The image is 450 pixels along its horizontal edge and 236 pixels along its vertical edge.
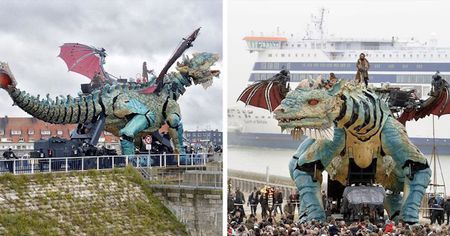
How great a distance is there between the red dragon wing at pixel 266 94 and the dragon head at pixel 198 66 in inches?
257

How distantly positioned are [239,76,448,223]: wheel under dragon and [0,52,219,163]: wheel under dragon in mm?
6548

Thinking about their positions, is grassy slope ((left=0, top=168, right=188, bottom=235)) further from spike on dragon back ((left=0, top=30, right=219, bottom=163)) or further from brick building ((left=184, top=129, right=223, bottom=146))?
brick building ((left=184, top=129, right=223, bottom=146))

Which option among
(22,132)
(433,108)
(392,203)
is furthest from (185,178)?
(22,132)

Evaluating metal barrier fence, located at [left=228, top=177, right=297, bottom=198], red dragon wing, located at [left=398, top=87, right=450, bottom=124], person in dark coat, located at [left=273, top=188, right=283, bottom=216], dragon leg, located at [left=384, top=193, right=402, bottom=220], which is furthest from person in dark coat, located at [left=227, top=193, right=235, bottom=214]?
metal barrier fence, located at [left=228, top=177, right=297, bottom=198]

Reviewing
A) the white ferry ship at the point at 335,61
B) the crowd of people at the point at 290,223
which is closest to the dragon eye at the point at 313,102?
the crowd of people at the point at 290,223

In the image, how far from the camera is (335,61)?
124ft

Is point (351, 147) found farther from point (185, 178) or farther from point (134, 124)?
point (134, 124)

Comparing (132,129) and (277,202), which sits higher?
(132,129)

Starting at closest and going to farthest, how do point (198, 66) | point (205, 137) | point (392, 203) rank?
point (392, 203)
point (198, 66)
point (205, 137)

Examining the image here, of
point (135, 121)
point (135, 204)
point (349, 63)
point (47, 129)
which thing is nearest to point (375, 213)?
point (135, 204)

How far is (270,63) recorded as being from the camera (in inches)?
1517

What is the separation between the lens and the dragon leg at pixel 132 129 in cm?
2392

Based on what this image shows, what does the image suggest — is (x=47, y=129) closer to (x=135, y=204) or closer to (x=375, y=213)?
(x=135, y=204)

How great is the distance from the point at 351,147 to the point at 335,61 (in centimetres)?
2033
